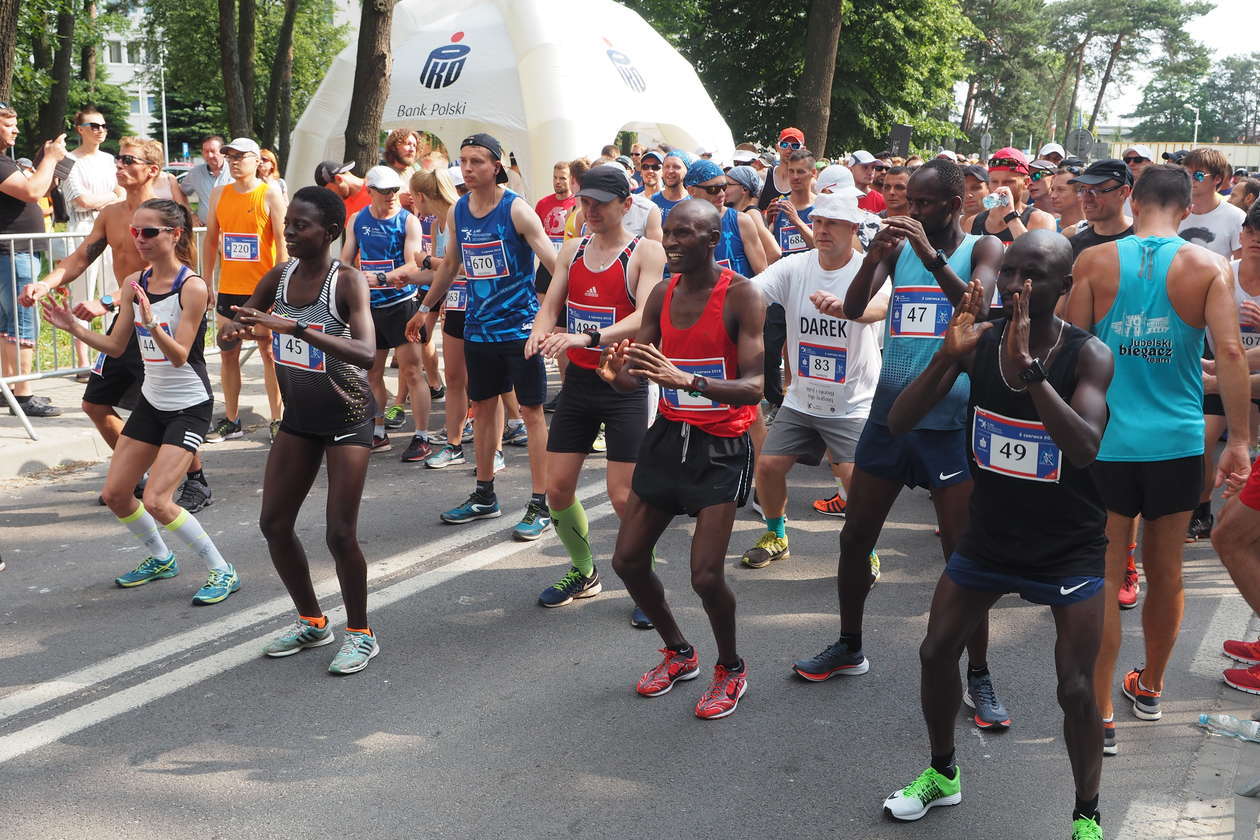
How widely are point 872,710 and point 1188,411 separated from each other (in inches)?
63.7

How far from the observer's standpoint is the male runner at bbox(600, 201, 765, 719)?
14.9 feet

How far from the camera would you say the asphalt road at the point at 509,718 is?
3.83m

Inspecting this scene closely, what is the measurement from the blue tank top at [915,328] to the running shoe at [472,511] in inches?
121

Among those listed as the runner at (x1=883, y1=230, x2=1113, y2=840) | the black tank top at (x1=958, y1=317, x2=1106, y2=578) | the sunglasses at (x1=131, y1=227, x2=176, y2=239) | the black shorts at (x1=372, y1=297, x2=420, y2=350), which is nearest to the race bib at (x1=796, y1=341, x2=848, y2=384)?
the runner at (x1=883, y1=230, x2=1113, y2=840)

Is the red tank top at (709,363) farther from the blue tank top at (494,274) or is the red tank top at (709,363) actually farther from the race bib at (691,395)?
the blue tank top at (494,274)

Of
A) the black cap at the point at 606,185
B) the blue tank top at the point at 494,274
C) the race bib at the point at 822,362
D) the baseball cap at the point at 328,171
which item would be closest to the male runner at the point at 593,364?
the black cap at the point at 606,185

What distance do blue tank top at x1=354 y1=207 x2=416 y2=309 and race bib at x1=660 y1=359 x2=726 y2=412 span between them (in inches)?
194

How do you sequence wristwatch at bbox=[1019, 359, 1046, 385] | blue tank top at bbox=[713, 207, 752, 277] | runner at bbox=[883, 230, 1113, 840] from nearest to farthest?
wristwatch at bbox=[1019, 359, 1046, 385], runner at bbox=[883, 230, 1113, 840], blue tank top at bbox=[713, 207, 752, 277]

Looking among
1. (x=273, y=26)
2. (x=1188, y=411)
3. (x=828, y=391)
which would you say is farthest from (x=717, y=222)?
(x=273, y=26)

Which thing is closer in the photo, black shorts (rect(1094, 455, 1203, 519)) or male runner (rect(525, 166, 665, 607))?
black shorts (rect(1094, 455, 1203, 519))

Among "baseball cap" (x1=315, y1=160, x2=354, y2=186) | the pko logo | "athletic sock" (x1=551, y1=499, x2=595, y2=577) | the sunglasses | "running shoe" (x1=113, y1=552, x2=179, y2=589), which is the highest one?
the pko logo

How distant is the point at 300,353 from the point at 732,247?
166 inches

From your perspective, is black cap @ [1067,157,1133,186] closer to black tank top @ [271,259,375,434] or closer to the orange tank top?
black tank top @ [271,259,375,434]

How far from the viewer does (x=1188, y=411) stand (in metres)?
4.46
